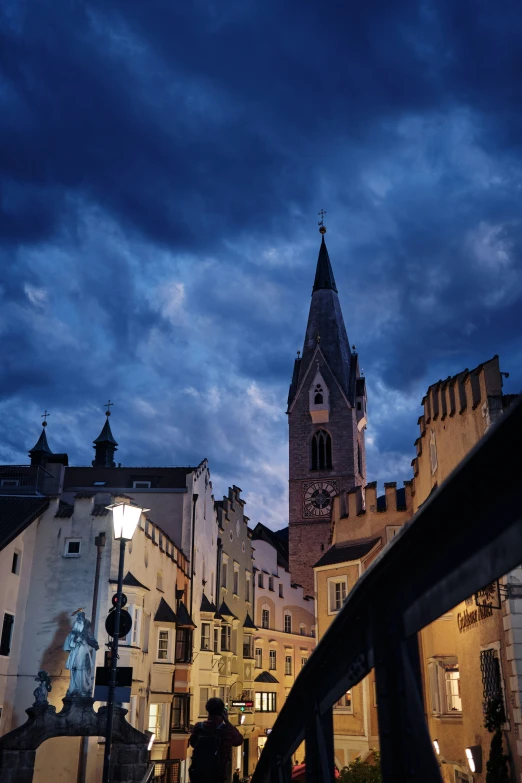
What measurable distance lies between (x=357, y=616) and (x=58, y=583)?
2599 centimetres

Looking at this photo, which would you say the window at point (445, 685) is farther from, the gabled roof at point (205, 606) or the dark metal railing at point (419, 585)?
the dark metal railing at point (419, 585)

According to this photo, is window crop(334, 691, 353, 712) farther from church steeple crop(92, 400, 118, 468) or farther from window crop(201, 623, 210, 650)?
church steeple crop(92, 400, 118, 468)

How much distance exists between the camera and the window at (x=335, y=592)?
110ft

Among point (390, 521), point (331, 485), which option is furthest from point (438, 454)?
point (331, 485)

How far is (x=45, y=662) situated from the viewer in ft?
88.6

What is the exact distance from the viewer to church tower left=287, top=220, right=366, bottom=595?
70.6m

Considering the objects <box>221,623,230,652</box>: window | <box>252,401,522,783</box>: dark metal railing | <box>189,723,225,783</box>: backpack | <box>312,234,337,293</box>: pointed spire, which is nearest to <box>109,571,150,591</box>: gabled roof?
<box>221,623,230,652</box>: window

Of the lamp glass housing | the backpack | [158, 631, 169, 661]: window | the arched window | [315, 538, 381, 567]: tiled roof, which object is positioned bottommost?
the backpack

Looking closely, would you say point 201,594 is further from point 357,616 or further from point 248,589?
point 357,616

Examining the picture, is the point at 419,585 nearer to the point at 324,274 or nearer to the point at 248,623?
Result: the point at 248,623

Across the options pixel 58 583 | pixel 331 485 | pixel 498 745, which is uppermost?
pixel 331 485

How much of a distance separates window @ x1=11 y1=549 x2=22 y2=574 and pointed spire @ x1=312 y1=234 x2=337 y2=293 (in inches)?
2534

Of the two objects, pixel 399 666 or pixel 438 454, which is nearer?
pixel 399 666

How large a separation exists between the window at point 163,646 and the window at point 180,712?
232cm
